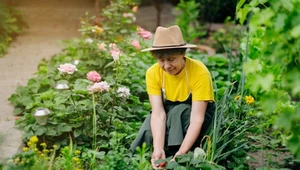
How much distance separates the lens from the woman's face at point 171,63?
3.88 m

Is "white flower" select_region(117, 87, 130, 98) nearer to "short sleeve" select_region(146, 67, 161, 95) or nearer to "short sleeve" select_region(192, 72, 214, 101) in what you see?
"short sleeve" select_region(146, 67, 161, 95)

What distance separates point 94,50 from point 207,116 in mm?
2279

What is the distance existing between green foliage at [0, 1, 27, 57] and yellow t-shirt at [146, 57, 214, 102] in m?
3.60

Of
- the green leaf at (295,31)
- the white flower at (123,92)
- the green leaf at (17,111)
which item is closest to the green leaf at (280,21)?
the green leaf at (295,31)

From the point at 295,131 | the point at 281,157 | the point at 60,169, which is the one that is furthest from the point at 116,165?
the point at 281,157

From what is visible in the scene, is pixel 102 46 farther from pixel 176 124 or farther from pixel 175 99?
pixel 176 124

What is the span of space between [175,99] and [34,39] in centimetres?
462

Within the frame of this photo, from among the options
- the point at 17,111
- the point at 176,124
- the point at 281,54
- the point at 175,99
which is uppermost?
the point at 281,54

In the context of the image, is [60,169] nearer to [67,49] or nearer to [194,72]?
[194,72]

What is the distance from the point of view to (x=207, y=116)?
4090 mm

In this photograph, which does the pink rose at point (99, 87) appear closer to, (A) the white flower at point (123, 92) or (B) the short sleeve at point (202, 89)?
(A) the white flower at point (123, 92)

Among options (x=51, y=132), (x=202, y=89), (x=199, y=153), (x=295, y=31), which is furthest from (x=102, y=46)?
(x=295, y=31)

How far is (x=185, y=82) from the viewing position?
4027 mm

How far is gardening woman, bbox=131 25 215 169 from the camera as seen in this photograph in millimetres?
3895
